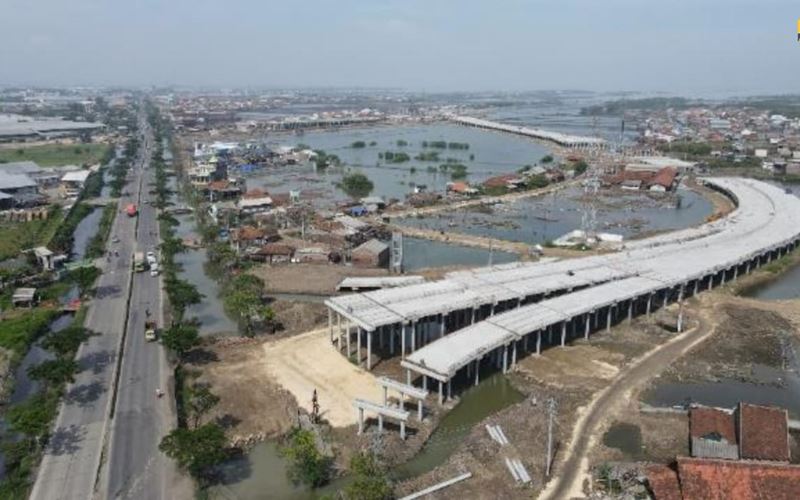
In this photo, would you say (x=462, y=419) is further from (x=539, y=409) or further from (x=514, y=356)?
(x=514, y=356)

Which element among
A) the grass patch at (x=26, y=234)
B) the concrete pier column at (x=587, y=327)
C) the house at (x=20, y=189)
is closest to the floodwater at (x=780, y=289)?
the concrete pier column at (x=587, y=327)

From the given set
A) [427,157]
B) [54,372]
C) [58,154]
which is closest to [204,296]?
[54,372]

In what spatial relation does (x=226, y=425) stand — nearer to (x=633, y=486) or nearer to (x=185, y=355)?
(x=185, y=355)

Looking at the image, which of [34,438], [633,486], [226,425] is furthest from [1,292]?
[633,486]

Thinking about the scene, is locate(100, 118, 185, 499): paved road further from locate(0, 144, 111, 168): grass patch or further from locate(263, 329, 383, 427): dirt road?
locate(0, 144, 111, 168): grass patch

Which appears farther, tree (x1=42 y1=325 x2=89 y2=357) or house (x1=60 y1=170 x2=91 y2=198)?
house (x1=60 y1=170 x2=91 y2=198)

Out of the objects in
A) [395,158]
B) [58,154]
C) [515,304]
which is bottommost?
[515,304]

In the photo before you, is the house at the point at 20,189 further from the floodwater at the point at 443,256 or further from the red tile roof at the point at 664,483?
the red tile roof at the point at 664,483

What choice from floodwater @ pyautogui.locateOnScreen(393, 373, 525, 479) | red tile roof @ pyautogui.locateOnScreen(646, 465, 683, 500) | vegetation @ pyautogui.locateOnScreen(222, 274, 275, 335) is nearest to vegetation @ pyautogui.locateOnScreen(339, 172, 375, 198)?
vegetation @ pyautogui.locateOnScreen(222, 274, 275, 335)
